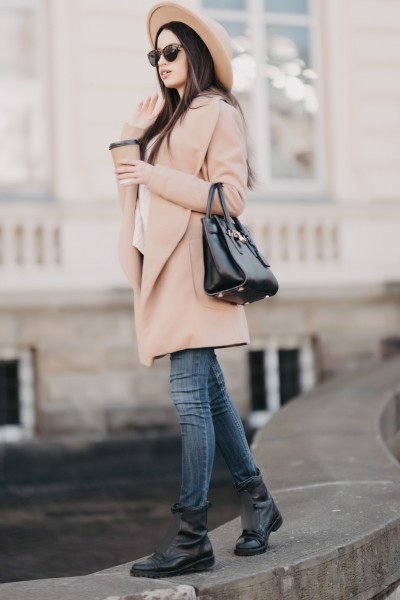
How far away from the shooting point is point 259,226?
931cm

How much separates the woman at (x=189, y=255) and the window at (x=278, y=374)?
579cm

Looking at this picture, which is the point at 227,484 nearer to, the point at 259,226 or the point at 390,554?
the point at 259,226

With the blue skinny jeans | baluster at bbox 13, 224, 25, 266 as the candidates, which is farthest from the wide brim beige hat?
baluster at bbox 13, 224, 25, 266

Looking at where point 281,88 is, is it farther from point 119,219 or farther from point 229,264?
point 229,264

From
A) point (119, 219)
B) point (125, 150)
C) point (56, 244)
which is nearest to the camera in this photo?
point (125, 150)

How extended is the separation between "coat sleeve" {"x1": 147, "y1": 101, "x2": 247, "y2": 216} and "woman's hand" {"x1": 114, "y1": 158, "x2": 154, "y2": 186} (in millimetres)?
22

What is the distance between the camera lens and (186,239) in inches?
138

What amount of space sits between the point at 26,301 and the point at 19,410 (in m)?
0.90

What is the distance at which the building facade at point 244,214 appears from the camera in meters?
8.73

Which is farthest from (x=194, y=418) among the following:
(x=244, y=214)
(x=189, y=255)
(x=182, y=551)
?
(x=244, y=214)

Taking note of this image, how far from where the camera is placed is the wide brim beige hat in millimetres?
3570

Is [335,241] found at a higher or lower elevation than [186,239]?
higher

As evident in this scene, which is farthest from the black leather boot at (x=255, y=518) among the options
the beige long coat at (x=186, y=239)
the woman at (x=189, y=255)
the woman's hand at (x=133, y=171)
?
the woman's hand at (x=133, y=171)

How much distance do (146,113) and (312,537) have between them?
5.03ft
